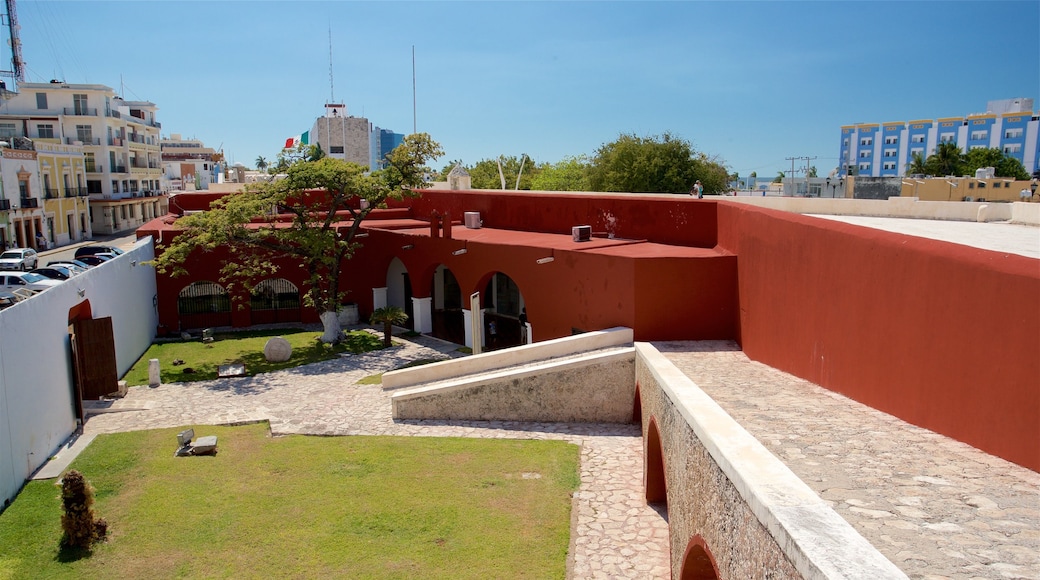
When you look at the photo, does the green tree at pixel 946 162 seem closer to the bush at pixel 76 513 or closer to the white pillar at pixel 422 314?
the white pillar at pixel 422 314

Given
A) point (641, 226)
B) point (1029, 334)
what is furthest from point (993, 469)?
point (641, 226)

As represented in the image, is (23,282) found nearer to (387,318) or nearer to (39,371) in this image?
(387,318)

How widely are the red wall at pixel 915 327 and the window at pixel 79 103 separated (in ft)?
163

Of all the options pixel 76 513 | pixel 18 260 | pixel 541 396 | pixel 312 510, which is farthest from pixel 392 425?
pixel 18 260

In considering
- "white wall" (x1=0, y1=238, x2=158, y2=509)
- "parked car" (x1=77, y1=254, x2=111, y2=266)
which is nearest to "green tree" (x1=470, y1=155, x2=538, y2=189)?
"parked car" (x1=77, y1=254, x2=111, y2=266)

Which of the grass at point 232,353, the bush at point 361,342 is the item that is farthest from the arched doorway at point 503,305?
the grass at point 232,353

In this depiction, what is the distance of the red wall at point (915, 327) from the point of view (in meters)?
6.11

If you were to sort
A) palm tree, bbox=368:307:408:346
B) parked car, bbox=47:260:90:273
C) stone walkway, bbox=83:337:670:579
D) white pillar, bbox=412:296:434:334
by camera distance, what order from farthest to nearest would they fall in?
parked car, bbox=47:260:90:273 < white pillar, bbox=412:296:434:334 < palm tree, bbox=368:307:408:346 < stone walkway, bbox=83:337:670:579

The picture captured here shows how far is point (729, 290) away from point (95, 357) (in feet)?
45.2

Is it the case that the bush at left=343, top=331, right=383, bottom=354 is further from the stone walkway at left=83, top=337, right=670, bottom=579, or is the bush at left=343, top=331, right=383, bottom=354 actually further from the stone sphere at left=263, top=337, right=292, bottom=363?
the stone sphere at left=263, top=337, right=292, bottom=363

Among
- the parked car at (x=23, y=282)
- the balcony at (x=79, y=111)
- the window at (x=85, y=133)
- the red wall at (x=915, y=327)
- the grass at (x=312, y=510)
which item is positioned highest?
the balcony at (x=79, y=111)

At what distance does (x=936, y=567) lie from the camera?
4.62 metres

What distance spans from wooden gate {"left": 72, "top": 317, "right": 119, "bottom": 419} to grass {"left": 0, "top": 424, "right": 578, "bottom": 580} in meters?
2.74

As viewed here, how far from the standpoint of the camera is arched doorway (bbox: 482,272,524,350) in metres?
22.3
